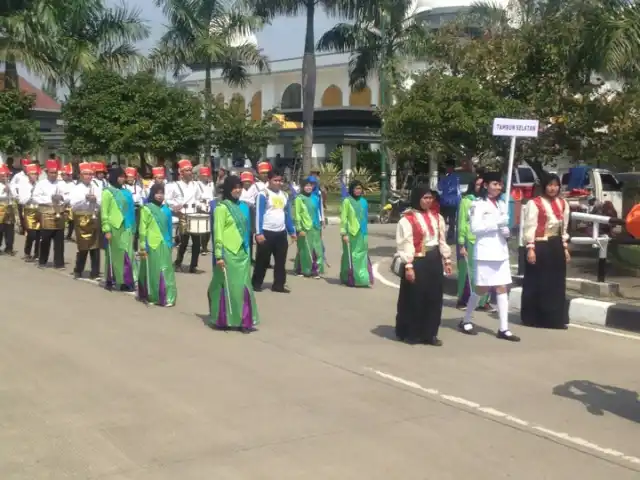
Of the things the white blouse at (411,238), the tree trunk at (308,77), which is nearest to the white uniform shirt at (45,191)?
the white blouse at (411,238)

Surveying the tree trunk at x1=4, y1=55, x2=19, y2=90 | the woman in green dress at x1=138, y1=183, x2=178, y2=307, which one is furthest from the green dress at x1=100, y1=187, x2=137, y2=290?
the tree trunk at x1=4, y1=55, x2=19, y2=90

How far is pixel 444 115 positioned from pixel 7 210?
8356mm

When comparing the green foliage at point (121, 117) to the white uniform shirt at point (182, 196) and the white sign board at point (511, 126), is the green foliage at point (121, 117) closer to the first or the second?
the white uniform shirt at point (182, 196)

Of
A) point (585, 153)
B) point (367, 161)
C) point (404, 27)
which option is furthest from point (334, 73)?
point (585, 153)

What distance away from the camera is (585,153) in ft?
59.6

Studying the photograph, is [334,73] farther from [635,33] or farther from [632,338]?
[632,338]

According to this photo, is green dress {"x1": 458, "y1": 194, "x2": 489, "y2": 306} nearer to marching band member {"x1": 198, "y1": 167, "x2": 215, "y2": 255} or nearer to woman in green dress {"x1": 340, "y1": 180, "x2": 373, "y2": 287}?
woman in green dress {"x1": 340, "y1": 180, "x2": 373, "y2": 287}

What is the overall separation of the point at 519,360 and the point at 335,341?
1.85m

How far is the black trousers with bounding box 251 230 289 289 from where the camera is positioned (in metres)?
12.5

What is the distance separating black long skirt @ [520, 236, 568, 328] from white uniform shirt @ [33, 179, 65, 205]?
842 centimetres

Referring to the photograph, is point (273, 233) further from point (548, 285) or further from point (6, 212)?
point (6, 212)

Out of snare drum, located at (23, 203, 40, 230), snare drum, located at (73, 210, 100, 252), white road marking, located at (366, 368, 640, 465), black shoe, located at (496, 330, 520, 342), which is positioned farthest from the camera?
snare drum, located at (23, 203, 40, 230)

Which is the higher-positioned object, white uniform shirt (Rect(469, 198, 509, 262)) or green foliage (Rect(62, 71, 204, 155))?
green foliage (Rect(62, 71, 204, 155))

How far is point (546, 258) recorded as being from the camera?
9984 millimetres
